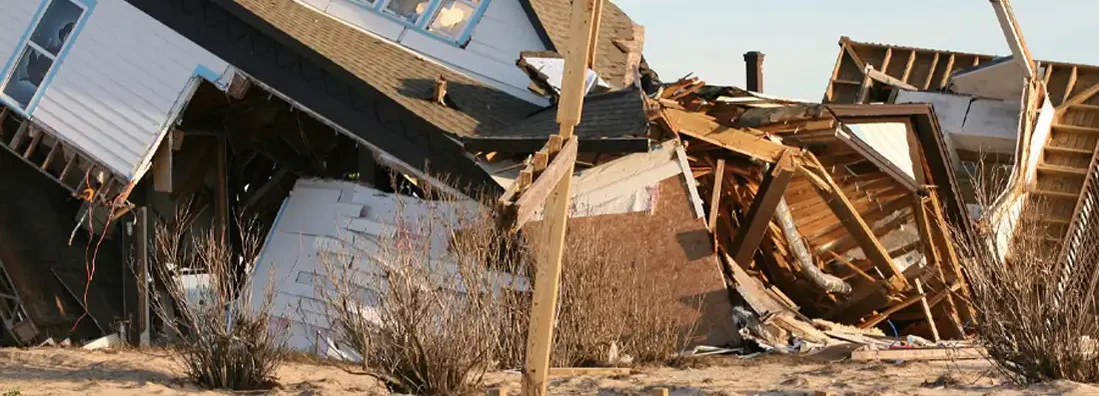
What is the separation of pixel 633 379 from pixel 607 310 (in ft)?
4.09

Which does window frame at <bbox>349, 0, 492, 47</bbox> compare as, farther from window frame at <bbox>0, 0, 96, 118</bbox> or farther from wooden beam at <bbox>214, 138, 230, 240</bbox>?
window frame at <bbox>0, 0, 96, 118</bbox>

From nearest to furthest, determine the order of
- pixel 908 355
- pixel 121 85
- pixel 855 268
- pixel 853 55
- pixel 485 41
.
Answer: pixel 908 355 < pixel 121 85 < pixel 855 268 < pixel 485 41 < pixel 853 55

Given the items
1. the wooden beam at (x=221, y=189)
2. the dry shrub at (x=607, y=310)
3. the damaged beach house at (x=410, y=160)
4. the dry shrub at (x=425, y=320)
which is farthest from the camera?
the wooden beam at (x=221, y=189)

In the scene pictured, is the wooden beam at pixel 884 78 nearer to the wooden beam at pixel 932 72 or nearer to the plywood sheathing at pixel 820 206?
the wooden beam at pixel 932 72

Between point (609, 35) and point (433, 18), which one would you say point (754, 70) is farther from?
point (433, 18)

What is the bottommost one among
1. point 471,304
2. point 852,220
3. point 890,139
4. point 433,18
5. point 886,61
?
point 471,304

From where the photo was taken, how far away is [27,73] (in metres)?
17.4

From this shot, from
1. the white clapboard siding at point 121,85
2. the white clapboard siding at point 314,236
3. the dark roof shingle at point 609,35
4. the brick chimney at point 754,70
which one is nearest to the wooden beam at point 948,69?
the brick chimney at point 754,70

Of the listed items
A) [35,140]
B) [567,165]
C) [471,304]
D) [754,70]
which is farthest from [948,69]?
[567,165]

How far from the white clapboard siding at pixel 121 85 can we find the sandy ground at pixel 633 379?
101 inches

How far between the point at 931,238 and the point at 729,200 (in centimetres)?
263

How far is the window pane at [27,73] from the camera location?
56.6 ft

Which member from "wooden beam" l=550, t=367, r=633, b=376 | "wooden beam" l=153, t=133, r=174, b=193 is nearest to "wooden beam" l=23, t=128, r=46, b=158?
"wooden beam" l=153, t=133, r=174, b=193

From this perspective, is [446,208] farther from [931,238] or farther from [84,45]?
[931,238]
